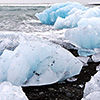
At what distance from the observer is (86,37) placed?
2791 millimetres

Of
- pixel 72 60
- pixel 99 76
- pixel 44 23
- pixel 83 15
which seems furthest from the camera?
pixel 44 23

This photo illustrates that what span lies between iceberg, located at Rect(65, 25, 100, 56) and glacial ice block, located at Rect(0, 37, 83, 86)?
Answer: 86 cm

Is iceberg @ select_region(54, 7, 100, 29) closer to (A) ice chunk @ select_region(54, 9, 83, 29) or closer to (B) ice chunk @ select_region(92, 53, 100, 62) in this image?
(A) ice chunk @ select_region(54, 9, 83, 29)

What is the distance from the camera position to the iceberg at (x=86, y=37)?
2.71m

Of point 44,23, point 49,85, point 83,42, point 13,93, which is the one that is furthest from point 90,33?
point 44,23

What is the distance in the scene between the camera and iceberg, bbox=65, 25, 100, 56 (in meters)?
2.71

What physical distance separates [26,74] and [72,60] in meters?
0.45

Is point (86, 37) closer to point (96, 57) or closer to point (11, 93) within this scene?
point (96, 57)

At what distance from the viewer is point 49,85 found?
1.71 meters

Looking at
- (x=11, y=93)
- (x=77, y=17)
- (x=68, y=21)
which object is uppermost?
(x=11, y=93)

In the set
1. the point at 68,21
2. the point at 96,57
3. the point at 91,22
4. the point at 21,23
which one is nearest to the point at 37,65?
the point at 96,57

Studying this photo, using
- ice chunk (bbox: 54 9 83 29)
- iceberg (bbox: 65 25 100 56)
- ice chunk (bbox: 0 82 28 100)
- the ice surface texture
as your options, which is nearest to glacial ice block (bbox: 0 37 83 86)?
the ice surface texture

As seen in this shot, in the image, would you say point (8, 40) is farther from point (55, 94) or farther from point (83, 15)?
point (83, 15)

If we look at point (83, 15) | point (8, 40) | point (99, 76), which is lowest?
point (83, 15)
